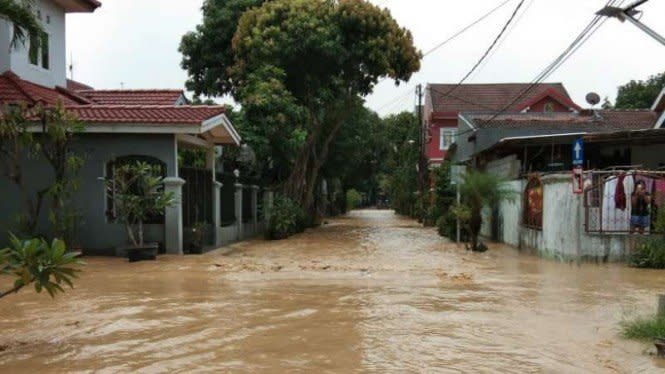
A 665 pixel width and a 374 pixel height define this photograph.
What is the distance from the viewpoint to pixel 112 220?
16.2 m

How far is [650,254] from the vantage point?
1411 cm

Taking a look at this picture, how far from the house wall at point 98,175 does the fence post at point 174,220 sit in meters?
0.35

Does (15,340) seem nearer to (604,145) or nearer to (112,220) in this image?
(112,220)

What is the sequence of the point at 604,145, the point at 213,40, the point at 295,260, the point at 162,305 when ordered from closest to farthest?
the point at 162,305 → the point at 295,260 → the point at 604,145 → the point at 213,40

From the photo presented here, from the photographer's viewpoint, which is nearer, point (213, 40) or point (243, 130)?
point (243, 130)

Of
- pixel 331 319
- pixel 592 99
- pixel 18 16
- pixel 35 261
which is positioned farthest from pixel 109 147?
pixel 592 99

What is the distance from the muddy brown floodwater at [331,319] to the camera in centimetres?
630

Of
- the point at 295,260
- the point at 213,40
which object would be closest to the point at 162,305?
the point at 295,260

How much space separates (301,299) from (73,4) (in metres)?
14.1

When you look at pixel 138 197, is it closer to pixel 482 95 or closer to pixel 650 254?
pixel 650 254

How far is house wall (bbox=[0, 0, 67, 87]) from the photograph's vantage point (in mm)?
17250

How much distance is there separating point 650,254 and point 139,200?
1081 centimetres

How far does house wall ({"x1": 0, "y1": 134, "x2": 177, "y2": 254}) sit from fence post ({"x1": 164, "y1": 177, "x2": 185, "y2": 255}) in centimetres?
35

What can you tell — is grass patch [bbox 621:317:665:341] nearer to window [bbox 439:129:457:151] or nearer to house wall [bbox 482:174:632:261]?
house wall [bbox 482:174:632:261]
